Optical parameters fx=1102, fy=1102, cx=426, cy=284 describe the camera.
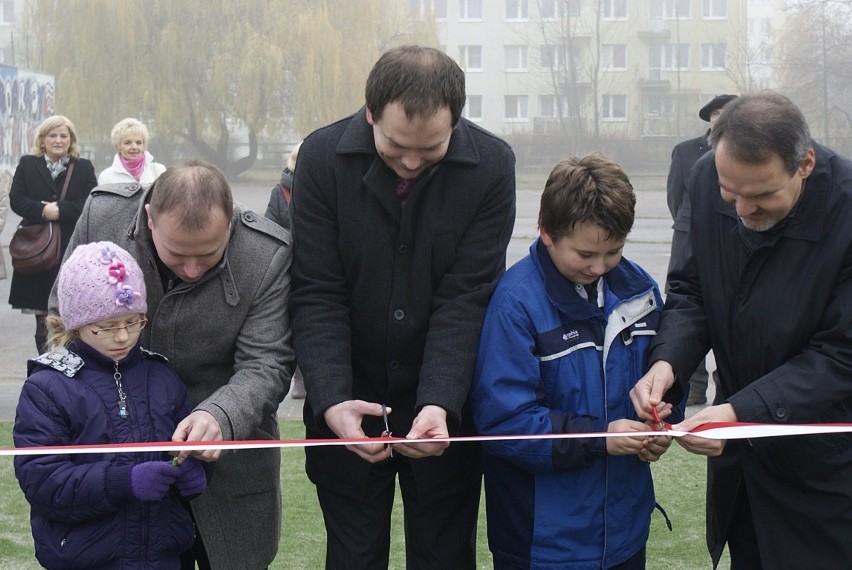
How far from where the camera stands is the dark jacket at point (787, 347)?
9.91 feet

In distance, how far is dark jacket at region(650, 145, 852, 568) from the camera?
3.02 metres

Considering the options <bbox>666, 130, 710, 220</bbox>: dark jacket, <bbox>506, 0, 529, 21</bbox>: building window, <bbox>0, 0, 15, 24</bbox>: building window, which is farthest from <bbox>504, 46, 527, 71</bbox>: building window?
<bbox>666, 130, 710, 220</bbox>: dark jacket

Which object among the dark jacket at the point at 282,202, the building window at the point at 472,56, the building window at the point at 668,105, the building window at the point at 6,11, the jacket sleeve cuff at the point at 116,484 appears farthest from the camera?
the building window at the point at 472,56

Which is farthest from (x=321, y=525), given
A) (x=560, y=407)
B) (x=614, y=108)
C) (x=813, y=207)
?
(x=614, y=108)

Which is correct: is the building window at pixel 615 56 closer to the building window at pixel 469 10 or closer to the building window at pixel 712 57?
the building window at pixel 712 57

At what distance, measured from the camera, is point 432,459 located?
3363 mm

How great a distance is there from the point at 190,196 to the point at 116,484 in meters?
0.79

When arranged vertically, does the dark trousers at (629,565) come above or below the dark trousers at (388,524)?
below

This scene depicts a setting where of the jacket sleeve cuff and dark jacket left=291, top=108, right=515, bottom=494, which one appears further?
dark jacket left=291, top=108, right=515, bottom=494

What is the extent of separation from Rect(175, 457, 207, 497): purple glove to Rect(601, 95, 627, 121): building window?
48527 millimetres

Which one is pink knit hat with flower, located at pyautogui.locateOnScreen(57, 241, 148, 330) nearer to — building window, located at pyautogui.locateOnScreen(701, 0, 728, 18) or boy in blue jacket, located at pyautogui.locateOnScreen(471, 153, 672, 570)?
boy in blue jacket, located at pyautogui.locateOnScreen(471, 153, 672, 570)

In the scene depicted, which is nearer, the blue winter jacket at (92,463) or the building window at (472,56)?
the blue winter jacket at (92,463)

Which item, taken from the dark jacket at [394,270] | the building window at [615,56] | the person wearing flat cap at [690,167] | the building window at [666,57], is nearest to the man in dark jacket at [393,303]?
the dark jacket at [394,270]

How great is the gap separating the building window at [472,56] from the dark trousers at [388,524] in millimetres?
54125
